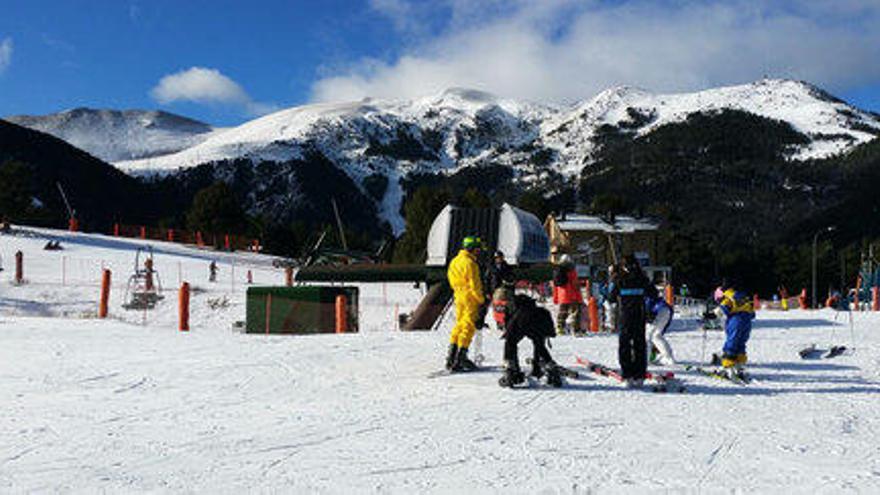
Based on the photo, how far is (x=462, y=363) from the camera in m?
9.81

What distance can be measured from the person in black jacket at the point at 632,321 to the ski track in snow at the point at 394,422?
31cm

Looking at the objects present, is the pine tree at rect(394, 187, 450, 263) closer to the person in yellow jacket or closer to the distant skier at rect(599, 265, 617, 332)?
the distant skier at rect(599, 265, 617, 332)

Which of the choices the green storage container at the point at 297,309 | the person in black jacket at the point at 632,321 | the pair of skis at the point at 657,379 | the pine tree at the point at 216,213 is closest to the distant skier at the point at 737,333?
the pair of skis at the point at 657,379

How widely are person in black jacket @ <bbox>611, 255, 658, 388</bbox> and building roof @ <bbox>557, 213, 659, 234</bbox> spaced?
190 feet

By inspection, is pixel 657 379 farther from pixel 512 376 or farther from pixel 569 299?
pixel 569 299

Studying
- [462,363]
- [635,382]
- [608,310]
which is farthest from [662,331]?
[608,310]

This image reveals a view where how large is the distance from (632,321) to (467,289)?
2.13m

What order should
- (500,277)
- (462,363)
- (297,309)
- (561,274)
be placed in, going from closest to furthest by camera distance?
(500,277), (462,363), (561,274), (297,309)

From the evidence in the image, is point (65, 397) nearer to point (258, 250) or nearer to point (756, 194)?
point (258, 250)

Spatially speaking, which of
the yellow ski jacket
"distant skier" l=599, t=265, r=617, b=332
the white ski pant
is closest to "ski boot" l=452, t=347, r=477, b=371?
the yellow ski jacket

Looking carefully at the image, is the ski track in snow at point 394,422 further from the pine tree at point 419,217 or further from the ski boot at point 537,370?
the pine tree at point 419,217

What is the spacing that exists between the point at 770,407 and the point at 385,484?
500 centimetres

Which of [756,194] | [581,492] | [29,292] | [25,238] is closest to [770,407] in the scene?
[581,492]

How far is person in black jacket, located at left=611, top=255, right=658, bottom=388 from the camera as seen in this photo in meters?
9.15
